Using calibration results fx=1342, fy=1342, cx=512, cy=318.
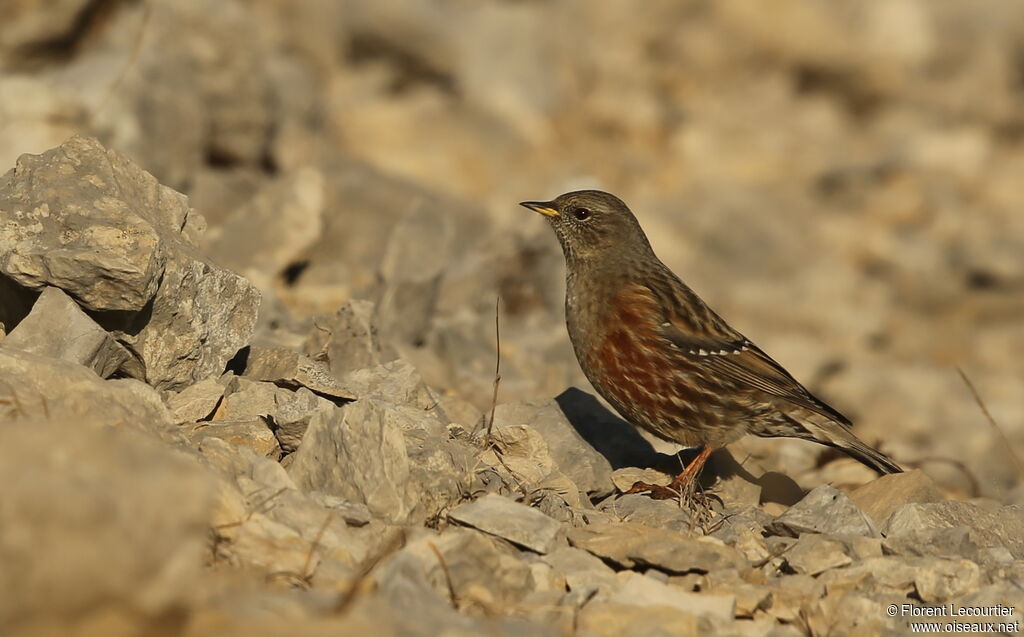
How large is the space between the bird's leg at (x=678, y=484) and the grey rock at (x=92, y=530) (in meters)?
3.37

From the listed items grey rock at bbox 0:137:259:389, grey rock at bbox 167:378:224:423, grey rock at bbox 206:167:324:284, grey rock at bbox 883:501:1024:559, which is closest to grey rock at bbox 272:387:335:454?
grey rock at bbox 167:378:224:423

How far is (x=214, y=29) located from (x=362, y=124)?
9.86 feet

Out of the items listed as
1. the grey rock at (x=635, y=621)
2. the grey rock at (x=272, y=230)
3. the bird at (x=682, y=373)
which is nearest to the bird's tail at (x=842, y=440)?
the bird at (x=682, y=373)

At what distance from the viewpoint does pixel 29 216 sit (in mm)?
5773

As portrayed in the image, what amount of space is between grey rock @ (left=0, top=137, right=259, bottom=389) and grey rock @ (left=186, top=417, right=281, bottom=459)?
18.6 inches

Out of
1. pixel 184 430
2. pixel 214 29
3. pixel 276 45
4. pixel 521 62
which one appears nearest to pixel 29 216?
pixel 184 430

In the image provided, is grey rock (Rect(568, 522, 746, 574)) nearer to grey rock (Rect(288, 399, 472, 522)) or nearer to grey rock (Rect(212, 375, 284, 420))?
grey rock (Rect(288, 399, 472, 522))

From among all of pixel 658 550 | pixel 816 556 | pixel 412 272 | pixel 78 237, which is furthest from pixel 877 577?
pixel 412 272

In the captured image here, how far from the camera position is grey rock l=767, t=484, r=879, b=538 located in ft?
18.0

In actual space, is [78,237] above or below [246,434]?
above

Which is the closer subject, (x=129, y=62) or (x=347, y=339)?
(x=347, y=339)

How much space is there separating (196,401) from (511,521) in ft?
5.45

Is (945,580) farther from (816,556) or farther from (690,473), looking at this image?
(690,473)

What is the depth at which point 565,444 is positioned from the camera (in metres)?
6.62
